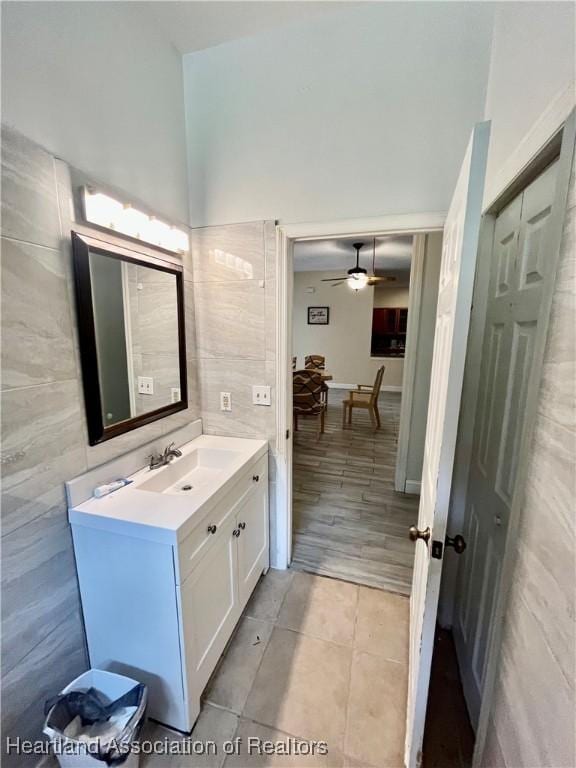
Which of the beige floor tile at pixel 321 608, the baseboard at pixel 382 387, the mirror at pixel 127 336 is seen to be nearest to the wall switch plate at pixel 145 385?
the mirror at pixel 127 336

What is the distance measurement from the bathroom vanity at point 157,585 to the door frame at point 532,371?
1.00 m

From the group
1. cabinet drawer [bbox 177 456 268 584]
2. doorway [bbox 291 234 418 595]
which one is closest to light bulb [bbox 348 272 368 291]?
doorway [bbox 291 234 418 595]

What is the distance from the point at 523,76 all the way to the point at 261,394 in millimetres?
1643

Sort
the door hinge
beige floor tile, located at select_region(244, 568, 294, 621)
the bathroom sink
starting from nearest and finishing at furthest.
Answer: the door hinge → the bathroom sink → beige floor tile, located at select_region(244, 568, 294, 621)

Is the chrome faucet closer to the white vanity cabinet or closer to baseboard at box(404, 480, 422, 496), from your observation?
the white vanity cabinet

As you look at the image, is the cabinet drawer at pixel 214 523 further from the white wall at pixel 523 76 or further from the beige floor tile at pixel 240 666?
the white wall at pixel 523 76

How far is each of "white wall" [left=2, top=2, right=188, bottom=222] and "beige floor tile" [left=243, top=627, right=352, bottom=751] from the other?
7.48 feet

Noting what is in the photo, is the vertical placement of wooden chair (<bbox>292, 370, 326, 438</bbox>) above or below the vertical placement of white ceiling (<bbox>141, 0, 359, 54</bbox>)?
below

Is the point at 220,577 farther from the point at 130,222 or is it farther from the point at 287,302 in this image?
the point at 130,222

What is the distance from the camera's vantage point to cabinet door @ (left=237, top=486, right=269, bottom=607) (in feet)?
5.55

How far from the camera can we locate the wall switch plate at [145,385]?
1604 millimetres

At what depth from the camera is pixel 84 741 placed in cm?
103

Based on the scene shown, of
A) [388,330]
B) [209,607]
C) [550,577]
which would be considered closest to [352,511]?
[209,607]

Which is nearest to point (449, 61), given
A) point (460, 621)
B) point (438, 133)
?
point (438, 133)
